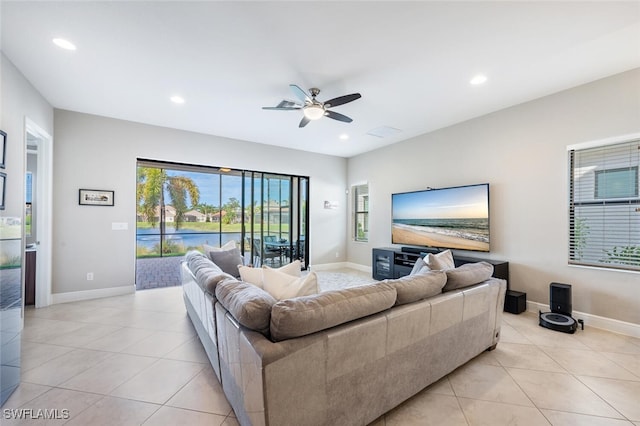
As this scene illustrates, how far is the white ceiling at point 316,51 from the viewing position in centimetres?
212

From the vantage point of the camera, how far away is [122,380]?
2131 mm

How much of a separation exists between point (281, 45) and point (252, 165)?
11.2 feet

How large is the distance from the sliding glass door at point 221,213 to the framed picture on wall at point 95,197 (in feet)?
2.57

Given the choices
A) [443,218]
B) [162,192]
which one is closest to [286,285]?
[443,218]

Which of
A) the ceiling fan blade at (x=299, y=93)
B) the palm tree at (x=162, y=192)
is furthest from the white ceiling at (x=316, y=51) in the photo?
the palm tree at (x=162, y=192)

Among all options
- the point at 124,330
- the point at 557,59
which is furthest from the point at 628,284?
the point at 124,330

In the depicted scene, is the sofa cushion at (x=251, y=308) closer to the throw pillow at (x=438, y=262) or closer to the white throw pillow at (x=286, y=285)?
the white throw pillow at (x=286, y=285)

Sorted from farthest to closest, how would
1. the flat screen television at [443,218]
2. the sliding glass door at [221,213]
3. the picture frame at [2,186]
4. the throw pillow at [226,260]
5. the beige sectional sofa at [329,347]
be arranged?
the sliding glass door at [221,213] → the flat screen television at [443,218] → the throw pillow at [226,260] → the picture frame at [2,186] → the beige sectional sofa at [329,347]

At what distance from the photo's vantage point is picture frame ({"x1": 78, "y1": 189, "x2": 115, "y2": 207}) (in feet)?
13.7

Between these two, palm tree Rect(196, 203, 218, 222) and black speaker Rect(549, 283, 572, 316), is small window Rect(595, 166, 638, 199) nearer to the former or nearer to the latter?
black speaker Rect(549, 283, 572, 316)

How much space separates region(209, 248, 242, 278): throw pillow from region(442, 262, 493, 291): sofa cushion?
2.65m

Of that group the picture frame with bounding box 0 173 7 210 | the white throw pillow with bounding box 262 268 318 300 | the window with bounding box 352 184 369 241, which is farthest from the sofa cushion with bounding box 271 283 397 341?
the window with bounding box 352 184 369 241

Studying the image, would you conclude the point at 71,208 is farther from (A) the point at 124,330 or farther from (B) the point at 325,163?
(B) the point at 325,163

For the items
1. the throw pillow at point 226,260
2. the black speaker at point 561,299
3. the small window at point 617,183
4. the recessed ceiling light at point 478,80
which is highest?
the recessed ceiling light at point 478,80
